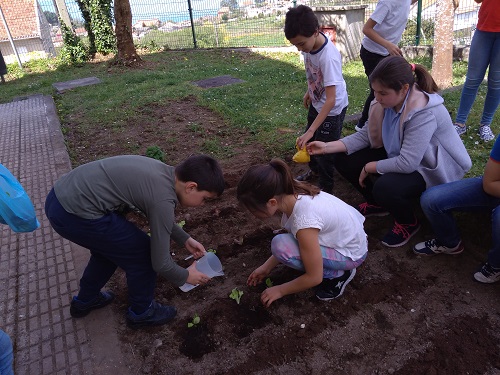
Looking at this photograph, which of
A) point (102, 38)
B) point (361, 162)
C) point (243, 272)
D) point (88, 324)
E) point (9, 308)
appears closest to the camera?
point (88, 324)

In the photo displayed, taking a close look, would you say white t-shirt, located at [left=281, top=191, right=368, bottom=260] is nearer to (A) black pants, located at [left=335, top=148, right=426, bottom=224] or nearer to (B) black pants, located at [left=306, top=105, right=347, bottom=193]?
(A) black pants, located at [left=335, top=148, right=426, bottom=224]

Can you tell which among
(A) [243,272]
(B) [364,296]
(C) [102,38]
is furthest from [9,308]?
(C) [102,38]

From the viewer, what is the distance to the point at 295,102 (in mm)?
5973

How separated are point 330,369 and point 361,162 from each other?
1.58 metres

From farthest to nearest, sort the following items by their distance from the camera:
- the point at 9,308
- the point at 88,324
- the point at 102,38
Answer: the point at 102,38 < the point at 9,308 < the point at 88,324

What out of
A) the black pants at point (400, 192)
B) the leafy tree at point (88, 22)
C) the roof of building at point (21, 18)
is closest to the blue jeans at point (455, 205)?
the black pants at point (400, 192)

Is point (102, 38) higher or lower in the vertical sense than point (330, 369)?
higher

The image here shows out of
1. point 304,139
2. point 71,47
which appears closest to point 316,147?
point 304,139

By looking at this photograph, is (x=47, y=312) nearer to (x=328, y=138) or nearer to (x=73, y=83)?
(x=328, y=138)

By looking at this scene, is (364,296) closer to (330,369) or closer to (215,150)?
(330,369)

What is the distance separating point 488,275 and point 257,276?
1405 millimetres

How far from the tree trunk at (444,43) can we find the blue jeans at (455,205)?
4.37 metres

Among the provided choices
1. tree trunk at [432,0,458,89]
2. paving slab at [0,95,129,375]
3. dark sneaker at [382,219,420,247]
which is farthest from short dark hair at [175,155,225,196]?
tree trunk at [432,0,458,89]

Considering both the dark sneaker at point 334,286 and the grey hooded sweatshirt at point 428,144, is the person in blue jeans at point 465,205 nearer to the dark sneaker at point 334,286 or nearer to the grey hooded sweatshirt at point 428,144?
the grey hooded sweatshirt at point 428,144
